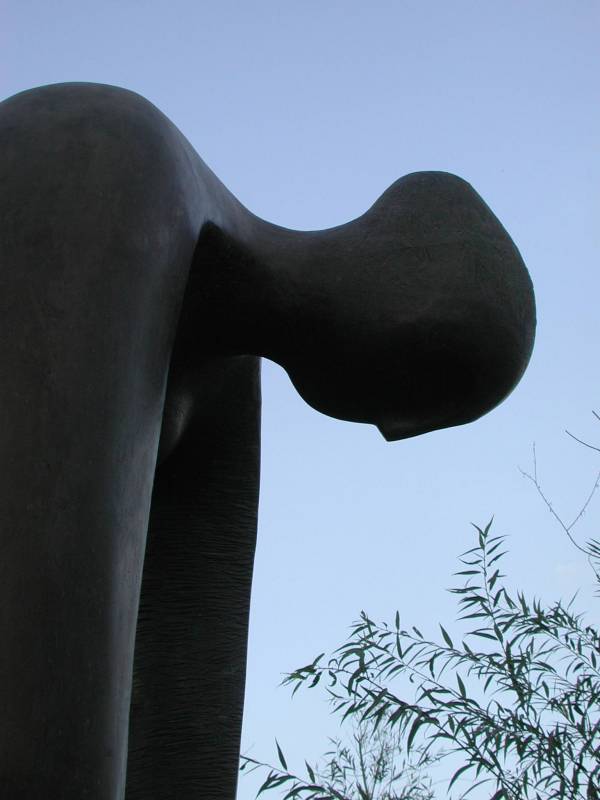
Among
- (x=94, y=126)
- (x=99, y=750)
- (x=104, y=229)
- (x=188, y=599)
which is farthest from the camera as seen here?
(x=188, y=599)

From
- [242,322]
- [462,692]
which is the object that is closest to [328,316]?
[242,322]

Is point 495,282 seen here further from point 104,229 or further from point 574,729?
point 574,729

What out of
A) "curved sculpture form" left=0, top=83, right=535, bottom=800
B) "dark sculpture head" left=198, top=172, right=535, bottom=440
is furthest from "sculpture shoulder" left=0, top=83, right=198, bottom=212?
"dark sculpture head" left=198, top=172, right=535, bottom=440

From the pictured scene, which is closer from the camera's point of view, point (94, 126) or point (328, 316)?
point (94, 126)

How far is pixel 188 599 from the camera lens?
217 cm

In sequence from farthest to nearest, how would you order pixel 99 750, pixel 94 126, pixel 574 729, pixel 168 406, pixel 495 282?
1. pixel 574 729
2. pixel 168 406
3. pixel 495 282
4. pixel 94 126
5. pixel 99 750

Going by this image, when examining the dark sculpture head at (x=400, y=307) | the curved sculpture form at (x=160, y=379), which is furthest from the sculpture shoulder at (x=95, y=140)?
the dark sculpture head at (x=400, y=307)

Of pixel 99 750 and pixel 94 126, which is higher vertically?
pixel 94 126

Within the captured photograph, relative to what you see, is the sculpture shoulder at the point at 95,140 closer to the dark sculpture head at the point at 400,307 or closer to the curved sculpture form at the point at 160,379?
the curved sculpture form at the point at 160,379

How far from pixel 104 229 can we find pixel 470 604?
2085mm

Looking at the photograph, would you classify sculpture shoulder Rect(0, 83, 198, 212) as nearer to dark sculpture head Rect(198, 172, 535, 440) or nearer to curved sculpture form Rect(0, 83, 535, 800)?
curved sculpture form Rect(0, 83, 535, 800)

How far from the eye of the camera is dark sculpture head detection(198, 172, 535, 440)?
74.1 inches

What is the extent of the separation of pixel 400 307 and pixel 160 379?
1.53 ft

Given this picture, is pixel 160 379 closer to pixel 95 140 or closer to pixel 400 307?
pixel 95 140
